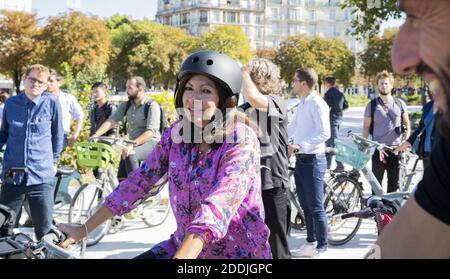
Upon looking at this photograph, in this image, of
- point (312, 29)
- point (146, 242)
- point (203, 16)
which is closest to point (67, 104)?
point (146, 242)

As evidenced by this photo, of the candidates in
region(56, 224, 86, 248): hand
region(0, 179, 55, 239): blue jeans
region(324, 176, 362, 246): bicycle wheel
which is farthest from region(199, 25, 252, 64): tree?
region(56, 224, 86, 248): hand

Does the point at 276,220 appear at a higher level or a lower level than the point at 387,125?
lower

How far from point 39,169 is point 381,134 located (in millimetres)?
3919

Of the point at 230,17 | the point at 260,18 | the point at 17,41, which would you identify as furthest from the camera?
the point at 230,17

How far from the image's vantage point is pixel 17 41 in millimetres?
38781

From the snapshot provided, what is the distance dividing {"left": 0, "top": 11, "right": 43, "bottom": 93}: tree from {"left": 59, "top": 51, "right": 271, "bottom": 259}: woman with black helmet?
3785 centimetres

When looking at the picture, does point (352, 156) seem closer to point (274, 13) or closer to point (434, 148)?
point (434, 148)

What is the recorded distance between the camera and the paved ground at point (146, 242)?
5656 millimetres

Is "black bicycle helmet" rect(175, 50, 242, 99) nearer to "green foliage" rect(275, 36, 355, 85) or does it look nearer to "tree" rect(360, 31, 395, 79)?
"tree" rect(360, 31, 395, 79)

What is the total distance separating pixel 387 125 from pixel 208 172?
4.95 meters

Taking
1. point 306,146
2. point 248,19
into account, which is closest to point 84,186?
point 306,146

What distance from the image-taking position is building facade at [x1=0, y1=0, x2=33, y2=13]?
1500 inches

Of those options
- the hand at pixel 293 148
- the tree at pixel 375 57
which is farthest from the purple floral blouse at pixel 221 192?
the tree at pixel 375 57
